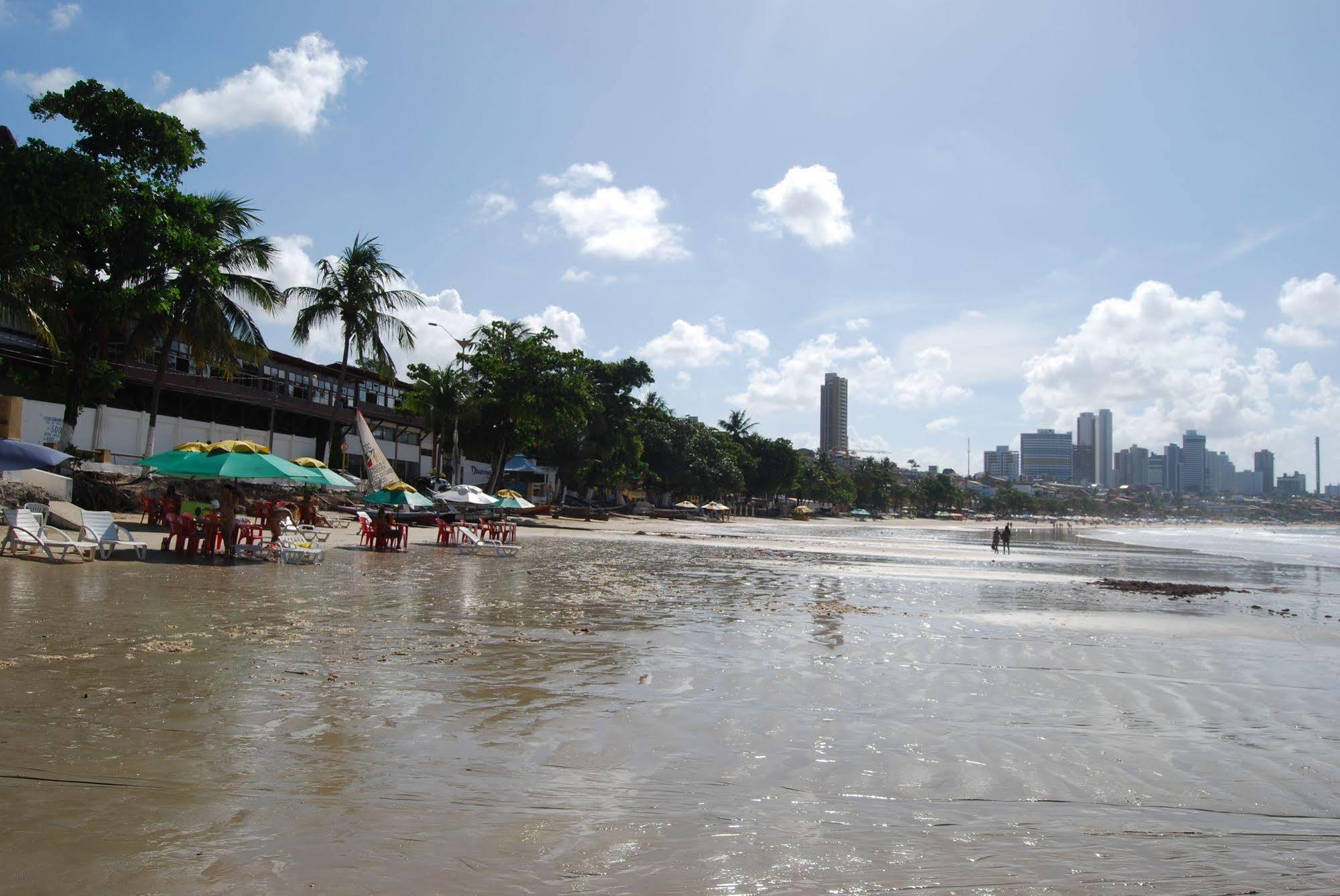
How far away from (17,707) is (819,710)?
5.36 m

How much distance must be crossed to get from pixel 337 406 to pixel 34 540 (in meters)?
22.7

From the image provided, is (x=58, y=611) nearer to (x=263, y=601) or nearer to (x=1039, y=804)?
(x=263, y=601)

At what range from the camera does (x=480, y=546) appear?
2170 centimetres

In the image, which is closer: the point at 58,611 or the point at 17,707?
the point at 17,707

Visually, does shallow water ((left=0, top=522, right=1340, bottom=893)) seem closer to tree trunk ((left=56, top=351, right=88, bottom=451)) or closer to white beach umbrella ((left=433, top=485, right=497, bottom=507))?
white beach umbrella ((left=433, top=485, right=497, bottom=507))

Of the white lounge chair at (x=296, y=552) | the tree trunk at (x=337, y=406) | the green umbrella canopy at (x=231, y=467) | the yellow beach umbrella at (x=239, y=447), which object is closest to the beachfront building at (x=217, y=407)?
the tree trunk at (x=337, y=406)

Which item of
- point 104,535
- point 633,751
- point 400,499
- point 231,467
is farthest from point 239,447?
point 633,751

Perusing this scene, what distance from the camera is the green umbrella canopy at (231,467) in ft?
52.4

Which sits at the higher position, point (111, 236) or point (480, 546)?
point (111, 236)

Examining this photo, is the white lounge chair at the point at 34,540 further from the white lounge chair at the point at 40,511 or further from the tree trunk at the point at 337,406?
the tree trunk at the point at 337,406

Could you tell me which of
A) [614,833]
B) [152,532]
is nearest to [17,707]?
[614,833]

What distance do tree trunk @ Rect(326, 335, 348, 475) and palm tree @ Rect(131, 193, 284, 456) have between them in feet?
17.0

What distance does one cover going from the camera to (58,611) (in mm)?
8758

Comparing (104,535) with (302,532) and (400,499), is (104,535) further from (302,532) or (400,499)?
(400,499)
